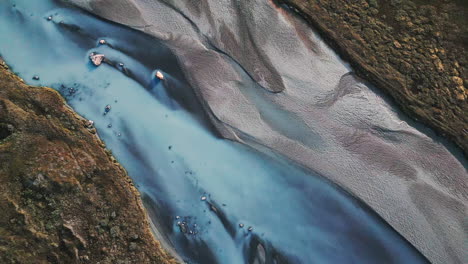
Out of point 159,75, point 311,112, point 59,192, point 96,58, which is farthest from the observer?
point 96,58

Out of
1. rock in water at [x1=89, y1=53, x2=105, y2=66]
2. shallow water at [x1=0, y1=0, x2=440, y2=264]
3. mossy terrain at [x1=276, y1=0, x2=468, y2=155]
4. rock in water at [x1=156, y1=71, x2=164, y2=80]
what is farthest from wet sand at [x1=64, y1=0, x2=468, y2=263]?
rock in water at [x1=89, y1=53, x2=105, y2=66]

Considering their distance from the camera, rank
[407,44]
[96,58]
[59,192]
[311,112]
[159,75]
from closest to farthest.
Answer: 1. [59,192]
2. [311,112]
3. [407,44]
4. [159,75]
5. [96,58]

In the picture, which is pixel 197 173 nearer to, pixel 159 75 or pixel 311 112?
pixel 159 75

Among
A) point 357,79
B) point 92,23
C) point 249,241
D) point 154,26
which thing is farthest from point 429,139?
point 92,23

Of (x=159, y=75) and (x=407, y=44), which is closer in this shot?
(x=407, y=44)

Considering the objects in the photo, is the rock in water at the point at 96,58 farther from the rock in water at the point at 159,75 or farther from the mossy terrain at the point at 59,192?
the rock in water at the point at 159,75

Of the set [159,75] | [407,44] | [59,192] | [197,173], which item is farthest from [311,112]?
[59,192]

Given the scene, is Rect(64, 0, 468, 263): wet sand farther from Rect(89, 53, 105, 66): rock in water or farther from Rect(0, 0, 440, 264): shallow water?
Rect(89, 53, 105, 66): rock in water
